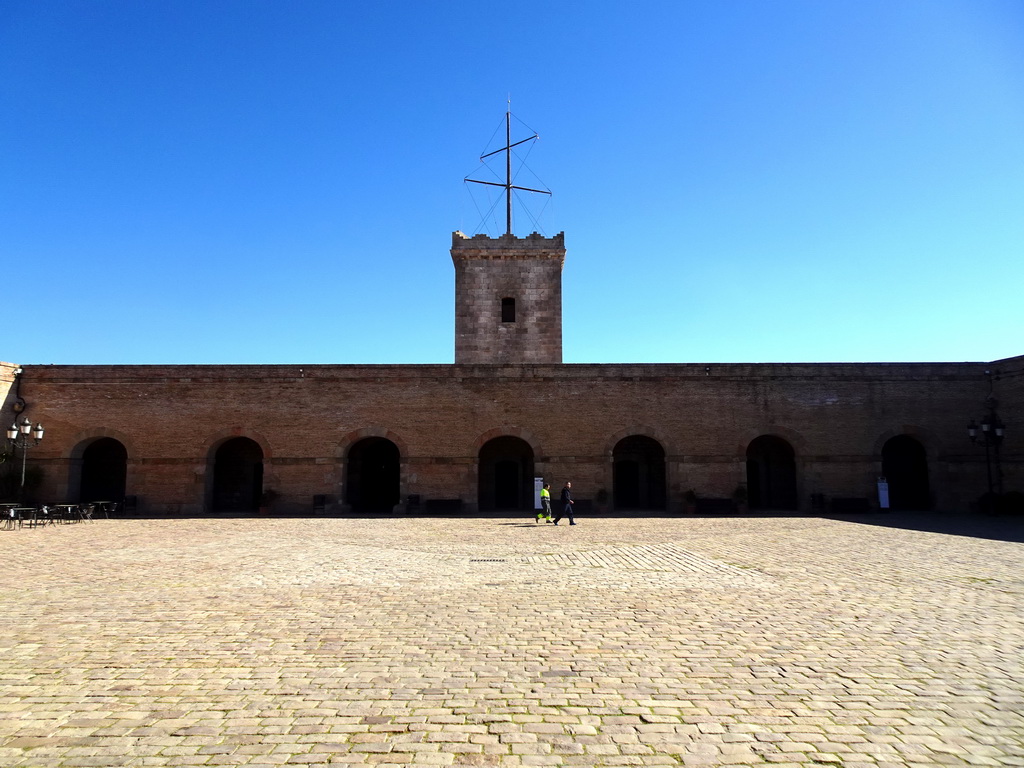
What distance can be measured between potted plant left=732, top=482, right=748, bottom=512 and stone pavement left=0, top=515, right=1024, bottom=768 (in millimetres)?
10657

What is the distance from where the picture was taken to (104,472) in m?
25.1

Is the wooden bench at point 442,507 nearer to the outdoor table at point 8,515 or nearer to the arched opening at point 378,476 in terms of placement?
the arched opening at point 378,476

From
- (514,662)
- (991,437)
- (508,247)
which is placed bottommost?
(514,662)

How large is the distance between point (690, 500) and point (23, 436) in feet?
76.0

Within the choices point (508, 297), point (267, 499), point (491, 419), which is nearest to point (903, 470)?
point (491, 419)

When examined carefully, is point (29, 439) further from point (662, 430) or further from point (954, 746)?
point (954, 746)

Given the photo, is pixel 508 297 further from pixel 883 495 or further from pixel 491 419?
pixel 883 495

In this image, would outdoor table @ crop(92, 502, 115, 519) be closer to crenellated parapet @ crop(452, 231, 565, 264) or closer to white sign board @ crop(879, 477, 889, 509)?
crenellated parapet @ crop(452, 231, 565, 264)

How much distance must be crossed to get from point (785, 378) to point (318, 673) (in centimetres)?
2166

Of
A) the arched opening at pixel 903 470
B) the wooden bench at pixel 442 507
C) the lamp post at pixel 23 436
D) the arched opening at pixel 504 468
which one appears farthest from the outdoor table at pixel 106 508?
the arched opening at pixel 903 470

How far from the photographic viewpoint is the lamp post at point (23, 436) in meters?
20.1

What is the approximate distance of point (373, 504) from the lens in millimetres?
26016

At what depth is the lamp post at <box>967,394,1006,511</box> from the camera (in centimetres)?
2120

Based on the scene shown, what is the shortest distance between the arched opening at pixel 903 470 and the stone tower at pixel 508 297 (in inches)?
578
